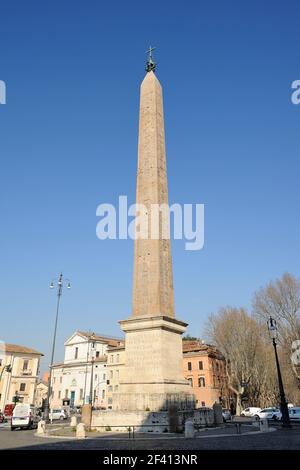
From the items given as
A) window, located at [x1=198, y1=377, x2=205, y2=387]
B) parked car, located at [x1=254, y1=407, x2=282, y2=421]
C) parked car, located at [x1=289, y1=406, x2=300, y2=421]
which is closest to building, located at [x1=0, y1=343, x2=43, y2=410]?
window, located at [x1=198, y1=377, x2=205, y2=387]

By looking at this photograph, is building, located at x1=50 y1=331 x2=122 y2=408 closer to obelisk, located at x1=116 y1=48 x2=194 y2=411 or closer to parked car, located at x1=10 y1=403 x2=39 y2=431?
parked car, located at x1=10 y1=403 x2=39 y2=431

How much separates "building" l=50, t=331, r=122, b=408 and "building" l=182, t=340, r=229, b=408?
1525 cm

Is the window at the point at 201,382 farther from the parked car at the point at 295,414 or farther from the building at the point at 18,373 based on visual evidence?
the building at the point at 18,373

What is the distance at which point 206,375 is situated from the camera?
49719 mm

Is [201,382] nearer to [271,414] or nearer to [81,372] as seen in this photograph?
[271,414]

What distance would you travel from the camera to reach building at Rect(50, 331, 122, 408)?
5983 cm

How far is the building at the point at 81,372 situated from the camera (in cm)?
5983

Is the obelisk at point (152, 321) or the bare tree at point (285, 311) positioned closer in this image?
the obelisk at point (152, 321)

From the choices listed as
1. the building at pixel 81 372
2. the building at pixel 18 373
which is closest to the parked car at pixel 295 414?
the building at pixel 81 372

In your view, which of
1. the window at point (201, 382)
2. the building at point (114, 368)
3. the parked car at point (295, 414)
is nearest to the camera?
the parked car at point (295, 414)

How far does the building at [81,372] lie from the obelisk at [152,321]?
43.1 m

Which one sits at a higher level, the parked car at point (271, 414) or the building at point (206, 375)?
the building at point (206, 375)
